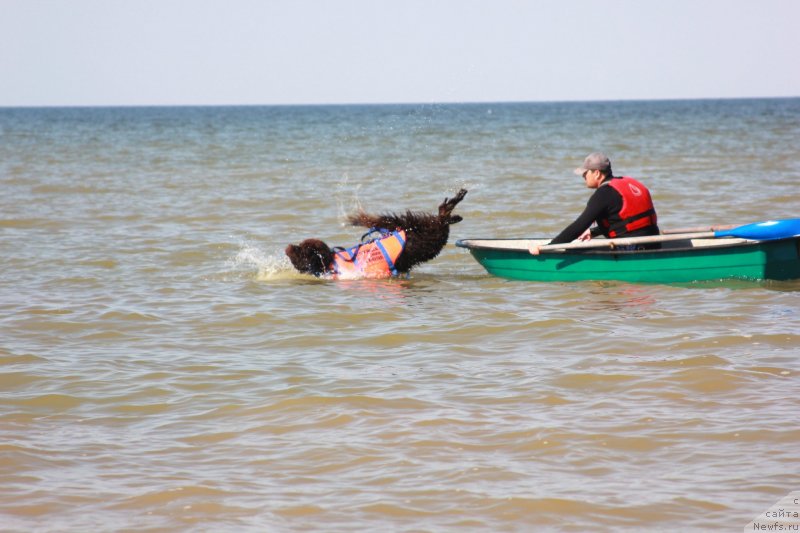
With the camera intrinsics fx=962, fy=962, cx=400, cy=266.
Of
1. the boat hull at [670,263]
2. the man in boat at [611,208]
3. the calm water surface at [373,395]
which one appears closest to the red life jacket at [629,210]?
the man in boat at [611,208]

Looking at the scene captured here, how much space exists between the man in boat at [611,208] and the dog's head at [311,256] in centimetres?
227

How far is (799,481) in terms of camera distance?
4.92m

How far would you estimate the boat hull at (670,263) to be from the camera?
937 centimetres

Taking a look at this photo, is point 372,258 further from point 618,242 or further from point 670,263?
Result: point 670,263

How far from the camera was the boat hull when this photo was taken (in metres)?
9.37

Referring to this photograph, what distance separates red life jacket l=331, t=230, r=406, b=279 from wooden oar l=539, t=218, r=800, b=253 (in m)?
1.55

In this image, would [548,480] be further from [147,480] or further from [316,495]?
[147,480]

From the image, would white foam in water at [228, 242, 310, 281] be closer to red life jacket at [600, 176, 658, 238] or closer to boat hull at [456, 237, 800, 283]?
boat hull at [456, 237, 800, 283]

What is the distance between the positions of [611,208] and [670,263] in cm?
80

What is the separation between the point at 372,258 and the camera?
10375 mm

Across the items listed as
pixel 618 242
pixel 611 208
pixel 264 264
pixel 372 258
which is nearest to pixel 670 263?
pixel 618 242

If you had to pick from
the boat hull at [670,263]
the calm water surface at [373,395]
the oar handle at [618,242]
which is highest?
the oar handle at [618,242]

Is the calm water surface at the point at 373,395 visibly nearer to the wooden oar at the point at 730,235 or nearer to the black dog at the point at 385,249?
the black dog at the point at 385,249

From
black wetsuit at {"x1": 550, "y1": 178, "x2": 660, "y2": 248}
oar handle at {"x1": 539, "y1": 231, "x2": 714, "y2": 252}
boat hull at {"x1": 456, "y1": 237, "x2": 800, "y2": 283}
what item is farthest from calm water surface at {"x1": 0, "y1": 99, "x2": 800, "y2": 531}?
Answer: black wetsuit at {"x1": 550, "y1": 178, "x2": 660, "y2": 248}
